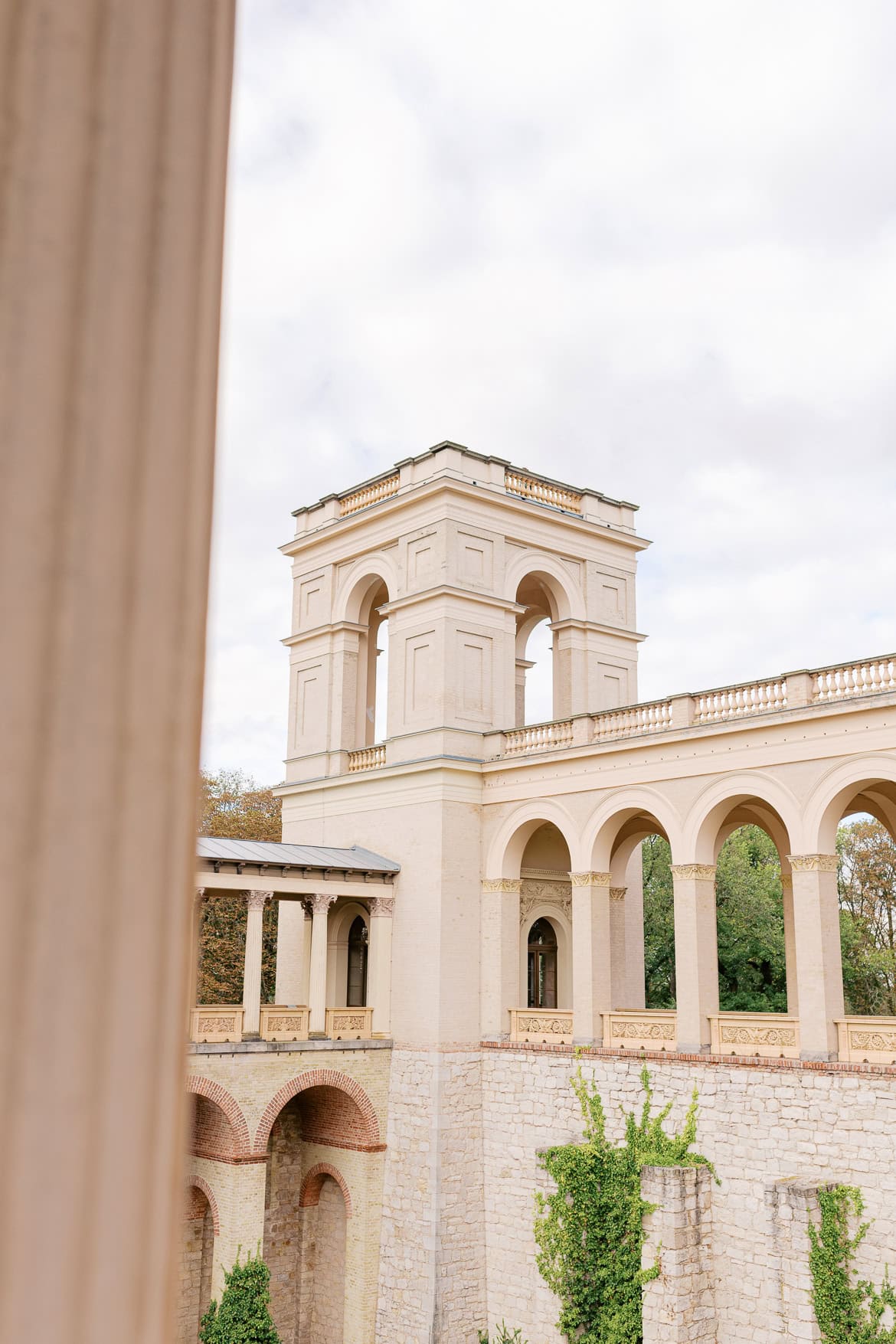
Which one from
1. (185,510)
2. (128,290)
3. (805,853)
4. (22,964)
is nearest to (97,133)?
(128,290)

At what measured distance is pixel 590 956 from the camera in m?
23.0

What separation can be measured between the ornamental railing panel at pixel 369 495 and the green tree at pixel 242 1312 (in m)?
17.0

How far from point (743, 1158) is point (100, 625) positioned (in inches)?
776

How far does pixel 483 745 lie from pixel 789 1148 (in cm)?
1078

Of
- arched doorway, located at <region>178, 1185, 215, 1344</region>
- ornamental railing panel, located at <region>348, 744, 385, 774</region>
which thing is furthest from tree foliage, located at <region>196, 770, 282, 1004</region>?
arched doorway, located at <region>178, 1185, 215, 1344</region>

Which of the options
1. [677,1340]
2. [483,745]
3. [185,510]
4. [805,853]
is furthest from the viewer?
[483,745]

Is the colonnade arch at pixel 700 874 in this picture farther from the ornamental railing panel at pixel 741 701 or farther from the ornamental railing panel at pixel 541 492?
the ornamental railing panel at pixel 541 492

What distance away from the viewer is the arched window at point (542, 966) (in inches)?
1041

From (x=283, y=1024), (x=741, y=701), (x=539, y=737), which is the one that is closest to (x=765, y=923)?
(x=539, y=737)

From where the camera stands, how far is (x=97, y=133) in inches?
76.5

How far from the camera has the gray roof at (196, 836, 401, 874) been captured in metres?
22.8

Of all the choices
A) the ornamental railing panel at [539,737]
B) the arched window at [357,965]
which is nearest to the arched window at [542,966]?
the arched window at [357,965]

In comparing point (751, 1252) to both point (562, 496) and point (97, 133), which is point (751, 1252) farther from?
point (97, 133)

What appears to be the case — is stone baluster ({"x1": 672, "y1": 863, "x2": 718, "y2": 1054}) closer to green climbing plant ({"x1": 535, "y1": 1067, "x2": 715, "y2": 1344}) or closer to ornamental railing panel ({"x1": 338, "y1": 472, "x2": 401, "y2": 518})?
green climbing plant ({"x1": 535, "y1": 1067, "x2": 715, "y2": 1344})
